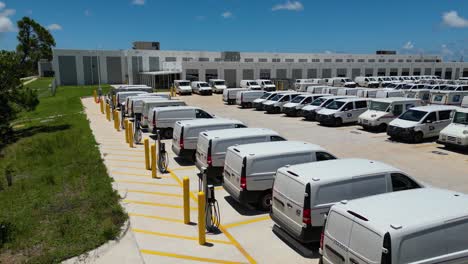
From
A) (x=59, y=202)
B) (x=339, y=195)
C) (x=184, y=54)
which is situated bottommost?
(x=59, y=202)

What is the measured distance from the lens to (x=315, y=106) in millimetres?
Result: 27172

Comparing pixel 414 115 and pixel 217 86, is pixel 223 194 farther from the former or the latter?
pixel 217 86

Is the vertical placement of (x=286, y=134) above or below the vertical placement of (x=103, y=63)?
below

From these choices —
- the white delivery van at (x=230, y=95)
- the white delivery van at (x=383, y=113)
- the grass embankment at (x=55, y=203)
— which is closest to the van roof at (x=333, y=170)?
the grass embankment at (x=55, y=203)

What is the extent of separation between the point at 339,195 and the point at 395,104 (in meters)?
16.6

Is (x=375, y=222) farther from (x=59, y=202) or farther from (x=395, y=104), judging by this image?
(x=395, y=104)

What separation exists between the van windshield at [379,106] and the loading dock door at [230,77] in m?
38.4

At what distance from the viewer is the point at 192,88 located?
51906 mm

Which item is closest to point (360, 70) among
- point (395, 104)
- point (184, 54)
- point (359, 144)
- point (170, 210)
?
point (184, 54)

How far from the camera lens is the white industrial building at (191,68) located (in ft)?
196

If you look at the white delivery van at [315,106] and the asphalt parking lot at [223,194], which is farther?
the white delivery van at [315,106]

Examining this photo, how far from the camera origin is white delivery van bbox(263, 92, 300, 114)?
31031mm

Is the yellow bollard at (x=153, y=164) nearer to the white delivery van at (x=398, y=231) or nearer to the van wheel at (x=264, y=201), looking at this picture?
the van wheel at (x=264, y=201)

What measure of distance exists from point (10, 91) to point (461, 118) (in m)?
25.0
